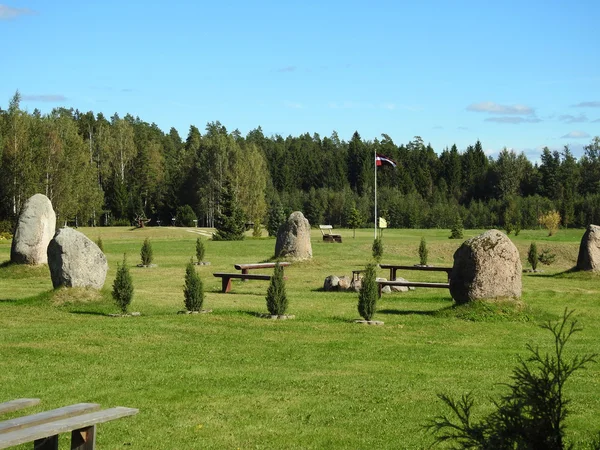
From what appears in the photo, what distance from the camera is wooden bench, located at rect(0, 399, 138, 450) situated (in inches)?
254

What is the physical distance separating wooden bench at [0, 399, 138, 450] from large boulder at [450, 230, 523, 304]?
13.1 metres

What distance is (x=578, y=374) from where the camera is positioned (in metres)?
12.8

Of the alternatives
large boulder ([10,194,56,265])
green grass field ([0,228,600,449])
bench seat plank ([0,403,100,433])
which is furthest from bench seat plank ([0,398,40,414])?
large boulder ([10,194,56,265])

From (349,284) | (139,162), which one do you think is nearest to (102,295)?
(349,284)

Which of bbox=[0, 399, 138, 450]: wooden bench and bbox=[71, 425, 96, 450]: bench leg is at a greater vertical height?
bbox=[0, 399, 138, 450]: wooden bench

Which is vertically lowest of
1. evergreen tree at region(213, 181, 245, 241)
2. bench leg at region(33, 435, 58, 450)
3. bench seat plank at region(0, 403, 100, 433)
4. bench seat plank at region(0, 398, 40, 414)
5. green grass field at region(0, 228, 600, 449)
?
green grass field at region(0, 228, 600, 449)

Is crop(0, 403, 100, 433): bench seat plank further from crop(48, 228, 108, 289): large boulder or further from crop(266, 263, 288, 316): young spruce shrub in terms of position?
crop(48, 228, 108, 289): large boulder

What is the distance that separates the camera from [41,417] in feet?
22.7

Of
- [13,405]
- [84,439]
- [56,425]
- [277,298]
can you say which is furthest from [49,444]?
[277,298]

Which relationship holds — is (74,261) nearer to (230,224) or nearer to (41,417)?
(41,417)

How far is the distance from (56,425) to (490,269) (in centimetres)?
1407

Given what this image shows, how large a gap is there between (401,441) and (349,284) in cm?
1729

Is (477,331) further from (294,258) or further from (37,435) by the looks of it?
(294,258)

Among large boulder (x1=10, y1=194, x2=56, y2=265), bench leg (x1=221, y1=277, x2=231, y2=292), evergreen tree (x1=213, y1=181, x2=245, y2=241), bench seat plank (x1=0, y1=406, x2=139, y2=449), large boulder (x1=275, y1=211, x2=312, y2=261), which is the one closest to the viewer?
bench seat plank (x1=0, y1=406, x2=139, y2=449)
